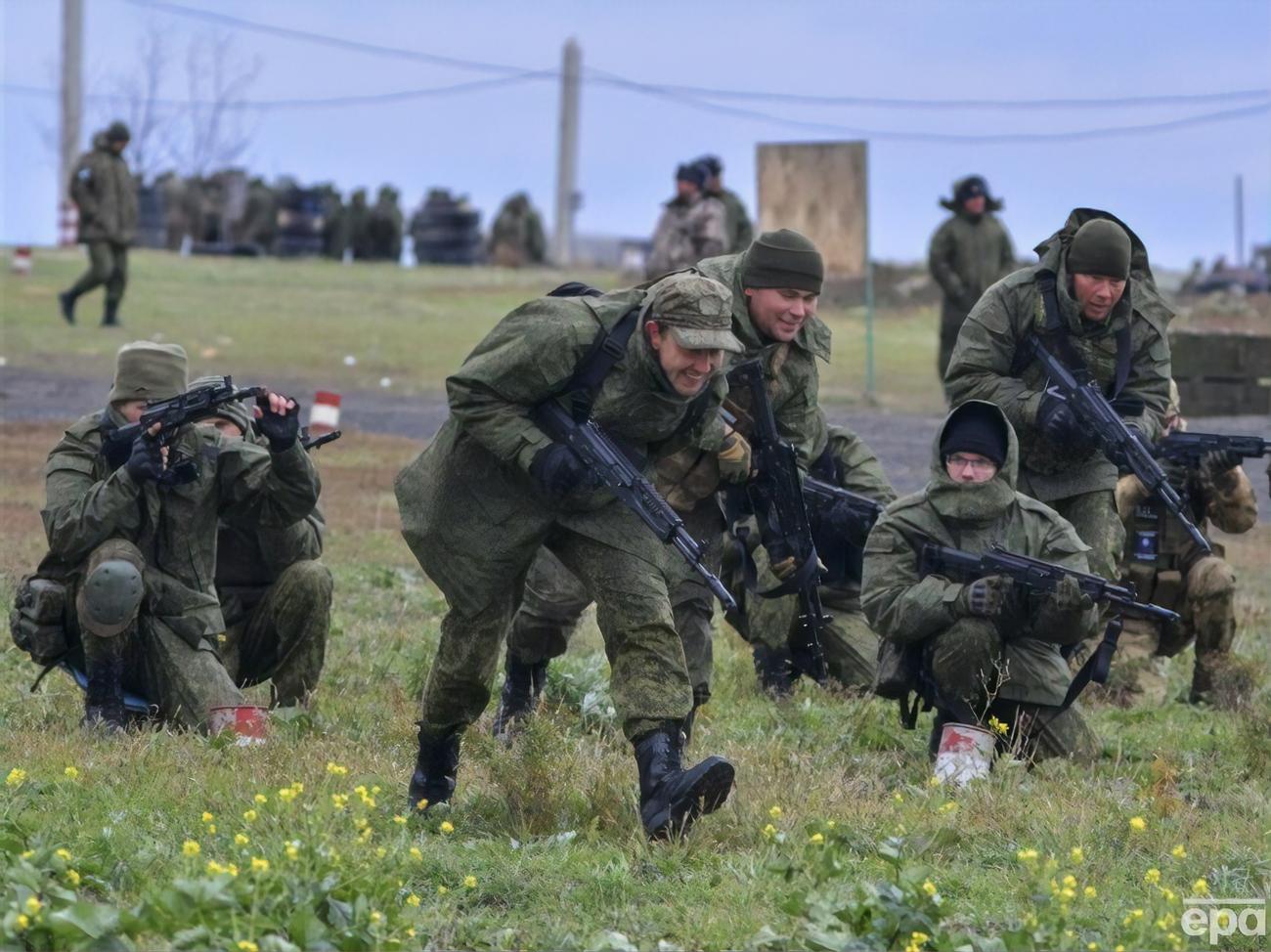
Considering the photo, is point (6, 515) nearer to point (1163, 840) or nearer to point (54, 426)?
point (54, 426)

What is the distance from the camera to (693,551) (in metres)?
6.17

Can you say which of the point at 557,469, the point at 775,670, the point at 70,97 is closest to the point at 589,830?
the point at 557,469

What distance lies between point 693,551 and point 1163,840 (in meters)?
1.69

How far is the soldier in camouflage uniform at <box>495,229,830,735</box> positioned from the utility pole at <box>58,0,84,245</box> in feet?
123

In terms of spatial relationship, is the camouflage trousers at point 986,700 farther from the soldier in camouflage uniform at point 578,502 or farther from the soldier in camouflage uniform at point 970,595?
the soldier in camouflage uniform at point 578,502

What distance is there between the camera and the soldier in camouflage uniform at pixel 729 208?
816 inches

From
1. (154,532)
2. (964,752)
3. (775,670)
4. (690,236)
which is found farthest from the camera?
(690,236)

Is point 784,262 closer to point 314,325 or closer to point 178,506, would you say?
point 178,506

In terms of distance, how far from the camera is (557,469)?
5.97 meters

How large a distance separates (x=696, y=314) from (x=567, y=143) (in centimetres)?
4560

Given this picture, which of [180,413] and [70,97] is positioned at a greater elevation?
[70,97]

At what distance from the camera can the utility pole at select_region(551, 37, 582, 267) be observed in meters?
50.9

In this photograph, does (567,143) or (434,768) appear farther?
(567,143)

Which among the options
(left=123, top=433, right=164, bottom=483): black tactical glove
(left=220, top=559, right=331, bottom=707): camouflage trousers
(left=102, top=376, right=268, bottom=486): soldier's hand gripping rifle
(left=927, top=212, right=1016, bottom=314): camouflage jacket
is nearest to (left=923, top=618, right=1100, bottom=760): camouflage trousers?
(left=220, top=559, right=331, bottom=707): camouflage trousers
